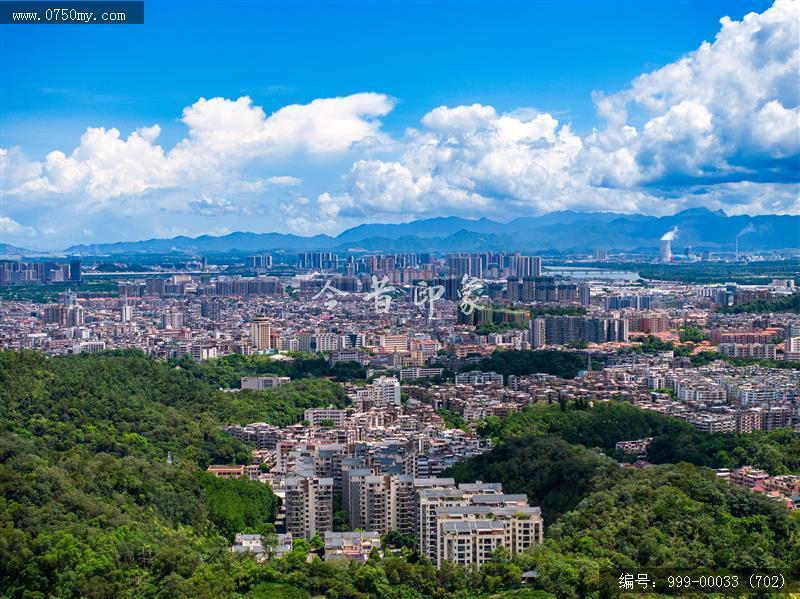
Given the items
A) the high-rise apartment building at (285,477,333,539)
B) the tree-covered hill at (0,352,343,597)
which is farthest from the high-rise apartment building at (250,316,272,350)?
the high-rise apartment building at (285,477,333,539)

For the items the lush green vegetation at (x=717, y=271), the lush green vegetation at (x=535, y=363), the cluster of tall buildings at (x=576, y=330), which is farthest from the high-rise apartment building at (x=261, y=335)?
the lush green vegetation at (x=717, y=271)

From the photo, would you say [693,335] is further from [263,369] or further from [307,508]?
[307,508]

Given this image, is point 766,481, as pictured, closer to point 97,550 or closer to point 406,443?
point 406,443

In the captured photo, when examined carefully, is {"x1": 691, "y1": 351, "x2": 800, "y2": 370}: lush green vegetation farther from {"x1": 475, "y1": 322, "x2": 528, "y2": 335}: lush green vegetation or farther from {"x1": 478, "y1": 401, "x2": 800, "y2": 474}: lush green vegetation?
{"x1": 478, "y1": 401, "x2": 800, "y2": 474}: lush green vegetation

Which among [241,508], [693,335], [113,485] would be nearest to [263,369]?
[693,335]

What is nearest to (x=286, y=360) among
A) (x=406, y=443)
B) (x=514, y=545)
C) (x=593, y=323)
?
(x=593, y=323)

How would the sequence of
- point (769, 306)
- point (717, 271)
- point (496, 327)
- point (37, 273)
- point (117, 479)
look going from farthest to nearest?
1. point (717, 271)
2. point (37, 273)
3. point (769, 306)
4. point (496, 327)
5. point (117, 479)
